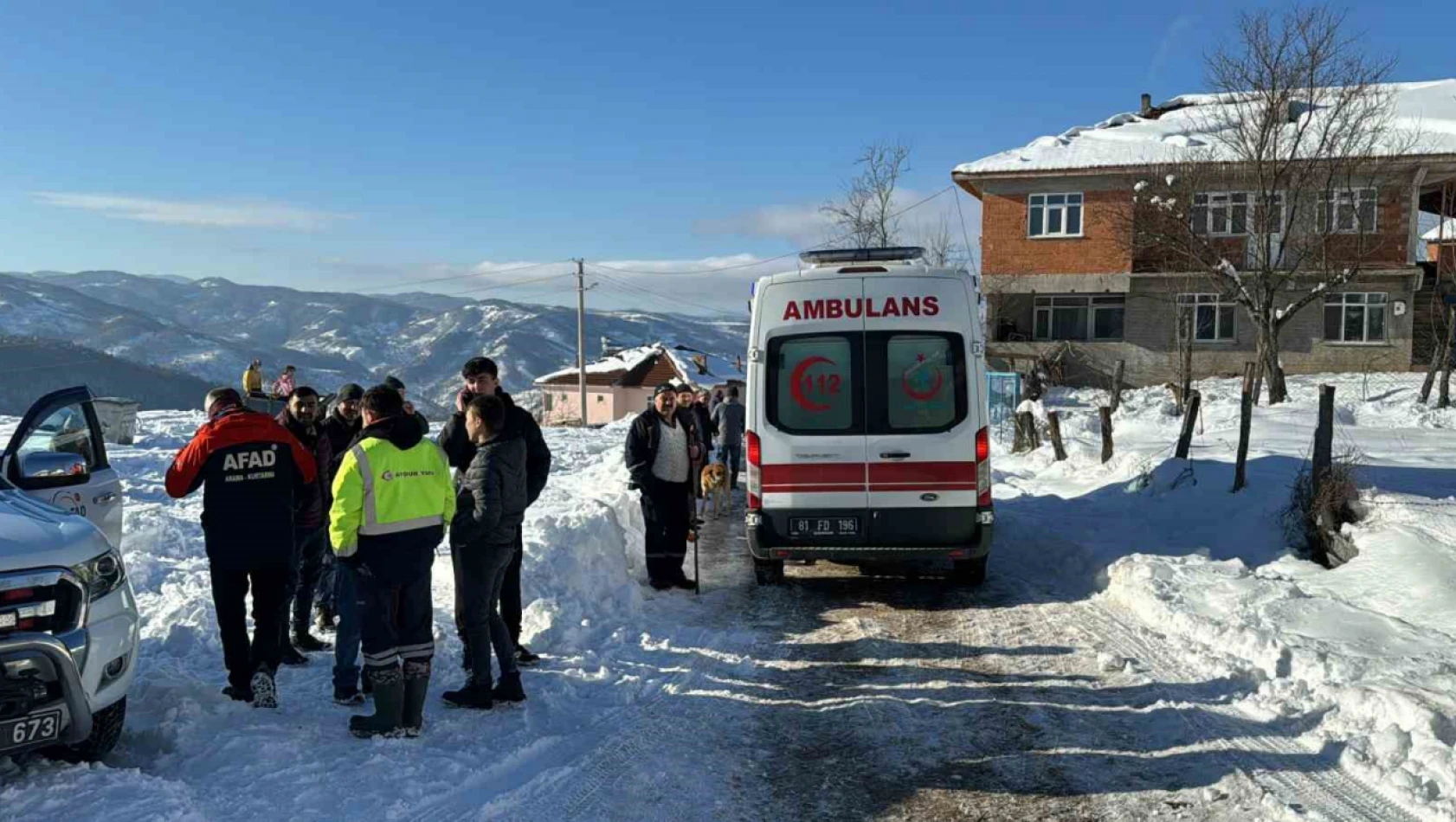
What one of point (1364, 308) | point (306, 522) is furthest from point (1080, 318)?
point (306, 522)

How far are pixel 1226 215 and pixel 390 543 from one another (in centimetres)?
3125

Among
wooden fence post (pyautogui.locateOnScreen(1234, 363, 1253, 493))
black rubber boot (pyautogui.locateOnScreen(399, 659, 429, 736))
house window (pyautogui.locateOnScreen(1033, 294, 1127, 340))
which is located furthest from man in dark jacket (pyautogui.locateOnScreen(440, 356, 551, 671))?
house window (pyautogui.locateOnScreen(1033, 294, 1127, 340))

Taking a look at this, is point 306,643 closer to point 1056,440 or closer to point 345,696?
point 345,696

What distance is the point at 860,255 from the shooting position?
10258 millimetres

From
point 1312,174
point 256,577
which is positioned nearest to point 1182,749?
point 256,577

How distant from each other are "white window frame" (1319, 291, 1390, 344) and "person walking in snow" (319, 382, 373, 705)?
32.2 meters

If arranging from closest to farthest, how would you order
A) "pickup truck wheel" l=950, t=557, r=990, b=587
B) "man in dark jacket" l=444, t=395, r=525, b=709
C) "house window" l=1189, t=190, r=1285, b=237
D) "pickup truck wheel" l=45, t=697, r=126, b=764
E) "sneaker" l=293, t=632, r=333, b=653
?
"pickup truck wheel" l=45, t=697, r=126, b=764, "man in dark jacket" l=444, t=395, r=525, b=709, "sneaker" l=293, t=632, r=333, b=653, "pickup truck wheel" l=950, t=557, r=990, b=587, "house window" l=1189, t=190, r=1285, b=237

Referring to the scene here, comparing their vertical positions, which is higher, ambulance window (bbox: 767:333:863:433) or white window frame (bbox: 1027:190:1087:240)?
white window frame (bbox: 1027:190:1087:240)

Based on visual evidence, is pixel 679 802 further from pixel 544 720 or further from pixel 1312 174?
pixel 1312 174

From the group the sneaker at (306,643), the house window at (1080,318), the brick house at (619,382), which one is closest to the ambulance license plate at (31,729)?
the sneaker at (306,643)

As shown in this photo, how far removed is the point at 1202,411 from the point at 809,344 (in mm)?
16083

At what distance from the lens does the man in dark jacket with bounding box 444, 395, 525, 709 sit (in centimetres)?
613

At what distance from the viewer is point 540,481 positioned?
22.3 ft

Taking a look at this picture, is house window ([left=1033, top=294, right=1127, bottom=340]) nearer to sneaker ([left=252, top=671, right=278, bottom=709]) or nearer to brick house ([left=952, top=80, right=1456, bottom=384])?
brick house ([left=952, top=80, right=1456, bottom=384])
